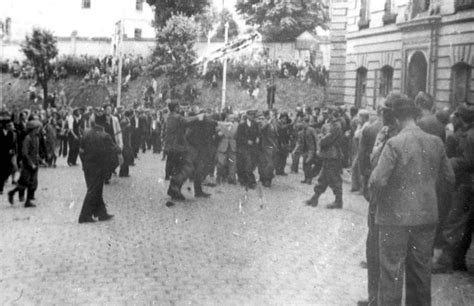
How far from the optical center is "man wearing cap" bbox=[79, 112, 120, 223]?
1141 centimetres

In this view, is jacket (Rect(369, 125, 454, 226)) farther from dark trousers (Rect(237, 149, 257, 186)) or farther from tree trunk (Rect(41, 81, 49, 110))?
tree trunk (Rect(41, 81, 49, 110))

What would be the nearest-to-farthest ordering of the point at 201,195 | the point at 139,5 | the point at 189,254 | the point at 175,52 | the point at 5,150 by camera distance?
the point at 189,254, the point at 201,195, the point at 5,150, the point at 175,52, the point at 139,5

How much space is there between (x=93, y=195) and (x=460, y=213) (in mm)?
6048

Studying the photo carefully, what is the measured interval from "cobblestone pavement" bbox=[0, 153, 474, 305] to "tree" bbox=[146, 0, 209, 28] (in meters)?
32.1

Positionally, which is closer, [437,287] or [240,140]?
[437,287]

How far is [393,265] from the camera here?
5.91 meters

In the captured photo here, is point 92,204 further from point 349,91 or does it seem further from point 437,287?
point 349,91

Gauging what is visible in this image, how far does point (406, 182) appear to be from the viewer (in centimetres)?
591

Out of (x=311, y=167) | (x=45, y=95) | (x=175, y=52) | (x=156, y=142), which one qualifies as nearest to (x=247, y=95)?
(x=175, y=52)

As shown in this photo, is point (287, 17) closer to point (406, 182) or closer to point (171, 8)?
point (171, 8)

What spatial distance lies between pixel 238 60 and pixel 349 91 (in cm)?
1528

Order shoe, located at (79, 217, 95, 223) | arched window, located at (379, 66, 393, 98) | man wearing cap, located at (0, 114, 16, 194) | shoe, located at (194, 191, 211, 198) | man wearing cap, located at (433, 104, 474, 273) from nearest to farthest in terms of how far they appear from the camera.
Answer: man wearing cap, located at (433, 104, 474, 273), shoe, located at (79, 217, 95, 223), shoe, located at (194, 191, 211, 198), man wearing cap, located at (0, 114, 16, 194), arched window, located at (379, 66, 393, 98)

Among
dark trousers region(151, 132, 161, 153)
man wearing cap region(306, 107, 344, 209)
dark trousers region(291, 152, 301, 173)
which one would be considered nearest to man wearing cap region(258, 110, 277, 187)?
dark trousers region(291, 152, 301, 173)

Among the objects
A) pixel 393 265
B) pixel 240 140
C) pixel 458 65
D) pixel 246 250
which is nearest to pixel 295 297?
pixel 393 265
